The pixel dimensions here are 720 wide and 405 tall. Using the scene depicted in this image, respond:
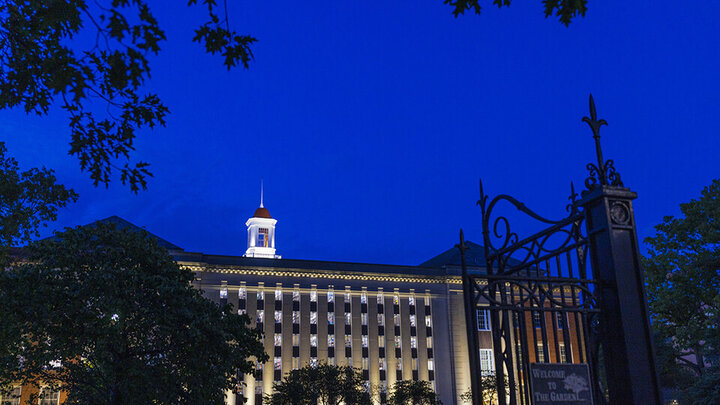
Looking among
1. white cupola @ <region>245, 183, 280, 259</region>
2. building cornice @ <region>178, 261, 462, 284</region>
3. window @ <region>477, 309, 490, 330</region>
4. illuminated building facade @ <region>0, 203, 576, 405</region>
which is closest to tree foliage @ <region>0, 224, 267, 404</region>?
building cornice @ <region>178, 261, 462, 284</region>

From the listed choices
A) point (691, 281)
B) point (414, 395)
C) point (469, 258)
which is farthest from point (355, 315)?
point (691, 281)

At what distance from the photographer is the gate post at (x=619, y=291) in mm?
6145

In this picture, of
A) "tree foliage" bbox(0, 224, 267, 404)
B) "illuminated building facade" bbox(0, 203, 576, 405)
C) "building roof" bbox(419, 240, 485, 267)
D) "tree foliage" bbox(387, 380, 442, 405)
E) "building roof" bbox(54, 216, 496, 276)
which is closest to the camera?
"tree foliage" bbox(0, 224, 267, 404)

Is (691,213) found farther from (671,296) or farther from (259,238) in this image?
(259,238)

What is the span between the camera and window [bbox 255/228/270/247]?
94.2 m

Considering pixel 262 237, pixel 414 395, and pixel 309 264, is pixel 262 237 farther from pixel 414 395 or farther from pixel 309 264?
pixel 414 395

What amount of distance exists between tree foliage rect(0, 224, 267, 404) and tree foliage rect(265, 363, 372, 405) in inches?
1151

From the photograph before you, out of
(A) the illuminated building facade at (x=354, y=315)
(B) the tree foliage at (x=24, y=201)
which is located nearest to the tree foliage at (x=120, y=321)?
(B) the tree foliage at (x=24, y=201)

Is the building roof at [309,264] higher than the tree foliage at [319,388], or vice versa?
the building roof at [309,264]

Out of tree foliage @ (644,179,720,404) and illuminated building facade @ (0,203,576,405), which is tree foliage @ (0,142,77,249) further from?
illuminated building facade @ (0,203,576,405)

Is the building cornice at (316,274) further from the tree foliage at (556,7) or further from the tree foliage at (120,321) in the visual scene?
the tree foliage at (556,7)

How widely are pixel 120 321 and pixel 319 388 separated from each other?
114ft

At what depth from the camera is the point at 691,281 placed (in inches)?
1000

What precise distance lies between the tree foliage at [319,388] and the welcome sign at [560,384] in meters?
46.8
